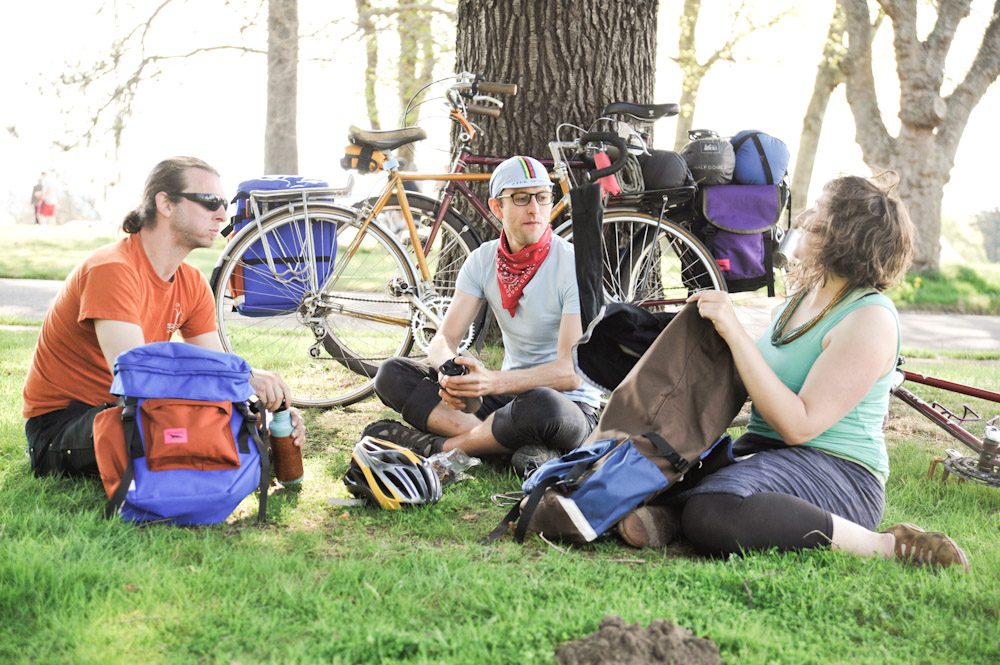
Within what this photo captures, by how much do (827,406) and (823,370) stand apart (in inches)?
4.4

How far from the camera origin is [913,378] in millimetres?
4039

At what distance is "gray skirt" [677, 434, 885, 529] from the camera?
10.2 feet

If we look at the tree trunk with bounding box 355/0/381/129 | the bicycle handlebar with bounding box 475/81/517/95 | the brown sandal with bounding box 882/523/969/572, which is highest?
the tree trunk with bounding box 355/0/381/129

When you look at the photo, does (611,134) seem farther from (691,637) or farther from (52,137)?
(52,137)

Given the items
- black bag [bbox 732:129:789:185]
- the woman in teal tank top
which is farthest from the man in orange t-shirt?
black bag [bbox 732:129:789:185]

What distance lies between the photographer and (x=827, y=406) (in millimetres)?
3066

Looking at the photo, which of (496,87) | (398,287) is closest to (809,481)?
(398,287)

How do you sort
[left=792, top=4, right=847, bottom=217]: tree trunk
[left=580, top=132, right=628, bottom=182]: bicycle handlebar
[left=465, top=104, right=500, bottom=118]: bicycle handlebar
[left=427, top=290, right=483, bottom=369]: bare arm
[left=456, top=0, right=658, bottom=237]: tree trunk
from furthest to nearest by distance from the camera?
1. [left=792, top=4, right=847, bottom=217]: tree trunk
2. [left=456, top=0, right=658, bottom=237]: tree trunk
3. [left=465, top=104, right=500, bottom=118]: bicycle handlebar
4. [left=580, top=132, right=628, bottom=182]: bicycle handlebar
5. [left=427, top=290, right=483, bottom=369]: bare arm

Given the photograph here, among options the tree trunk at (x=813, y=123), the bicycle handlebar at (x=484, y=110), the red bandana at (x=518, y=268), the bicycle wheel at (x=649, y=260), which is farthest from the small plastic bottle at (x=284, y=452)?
the tree trunk at (x=813, y=123)

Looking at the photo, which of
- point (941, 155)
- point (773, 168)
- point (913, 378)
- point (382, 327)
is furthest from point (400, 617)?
point (941, 155)

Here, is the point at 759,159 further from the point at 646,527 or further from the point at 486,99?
the point at 646,527

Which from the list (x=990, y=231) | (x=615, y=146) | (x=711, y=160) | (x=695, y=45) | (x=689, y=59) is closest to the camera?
(x=711, y=160)

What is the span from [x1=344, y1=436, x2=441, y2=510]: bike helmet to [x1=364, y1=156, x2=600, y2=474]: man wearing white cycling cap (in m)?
0.45

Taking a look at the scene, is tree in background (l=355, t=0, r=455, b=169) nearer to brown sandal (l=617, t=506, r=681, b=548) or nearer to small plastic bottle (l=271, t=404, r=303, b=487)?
small plastic bottle (l=271, t=404, r=303, b=487)
